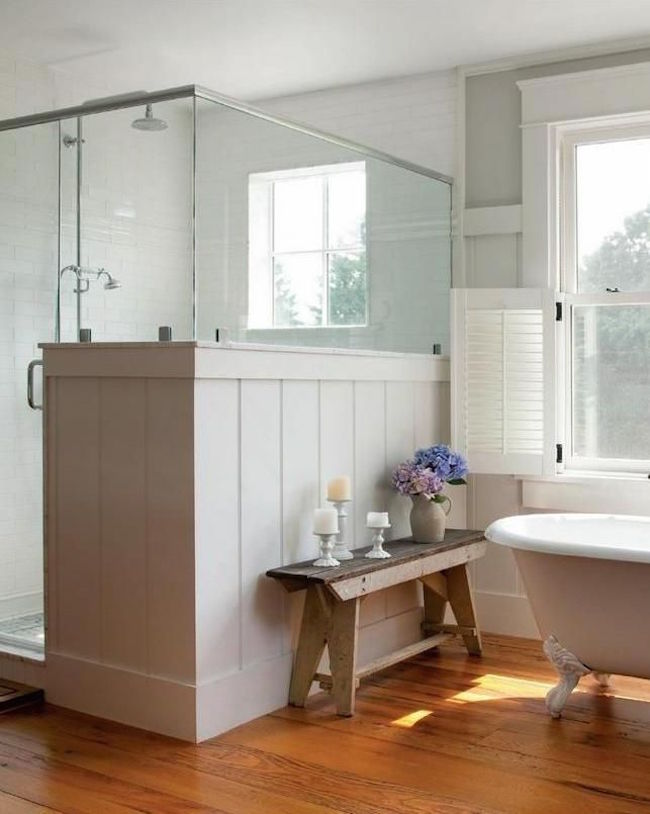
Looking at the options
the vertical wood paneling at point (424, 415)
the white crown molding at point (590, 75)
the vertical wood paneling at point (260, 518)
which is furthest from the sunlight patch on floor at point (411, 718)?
the white crown molding at point (590, 75)

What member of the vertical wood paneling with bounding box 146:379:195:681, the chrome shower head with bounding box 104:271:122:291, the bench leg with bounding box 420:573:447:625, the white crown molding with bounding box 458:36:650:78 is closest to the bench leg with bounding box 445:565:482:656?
the bench leg with bounding box 420:573:447:625

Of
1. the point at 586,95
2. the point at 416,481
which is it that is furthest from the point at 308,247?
the point at 586,95

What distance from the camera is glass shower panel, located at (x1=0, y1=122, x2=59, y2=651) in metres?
4.05

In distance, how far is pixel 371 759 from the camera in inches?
127

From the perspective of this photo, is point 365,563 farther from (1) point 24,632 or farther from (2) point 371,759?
(1) point 24,632

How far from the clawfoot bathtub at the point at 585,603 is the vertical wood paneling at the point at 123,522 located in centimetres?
126

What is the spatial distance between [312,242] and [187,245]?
0.72m

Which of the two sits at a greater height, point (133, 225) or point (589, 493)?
point (133, 225)

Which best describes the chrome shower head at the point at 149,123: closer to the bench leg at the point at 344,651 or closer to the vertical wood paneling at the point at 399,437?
the vertical wood paneling at the point at 399,437

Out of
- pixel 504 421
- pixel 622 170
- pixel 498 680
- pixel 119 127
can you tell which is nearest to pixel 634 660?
pixel 498 680

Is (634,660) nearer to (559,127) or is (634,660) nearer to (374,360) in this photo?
(374,360)

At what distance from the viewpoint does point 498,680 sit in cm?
408

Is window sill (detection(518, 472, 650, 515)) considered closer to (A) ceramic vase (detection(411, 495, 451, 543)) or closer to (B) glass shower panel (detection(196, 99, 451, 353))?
(A) ceramic vase (detection(411, 495, 451, 543))

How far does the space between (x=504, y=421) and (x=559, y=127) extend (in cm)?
134
